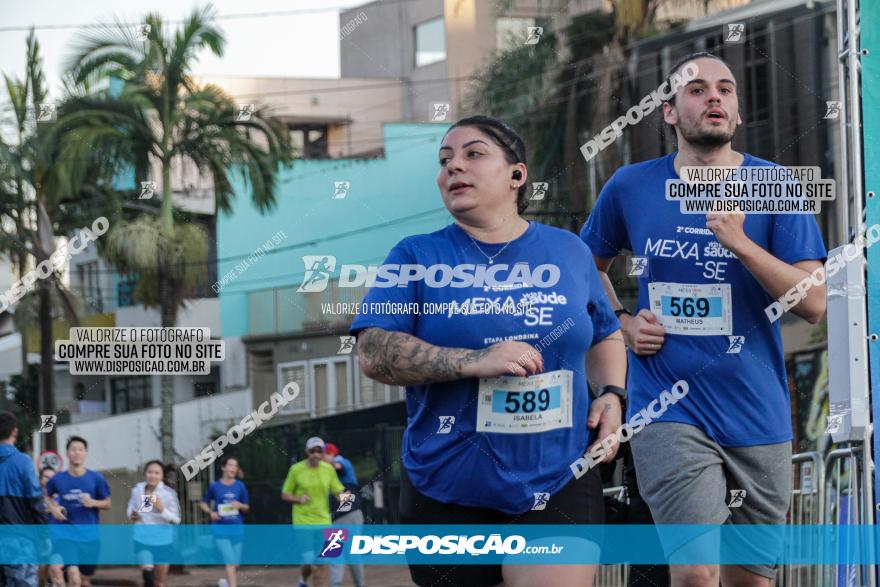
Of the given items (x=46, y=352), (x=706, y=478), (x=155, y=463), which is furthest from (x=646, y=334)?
(x=155, y=463)

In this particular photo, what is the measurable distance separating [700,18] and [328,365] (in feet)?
8.00

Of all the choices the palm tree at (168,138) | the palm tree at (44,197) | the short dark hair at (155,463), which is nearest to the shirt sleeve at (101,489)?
the short dark hair at (155,463)

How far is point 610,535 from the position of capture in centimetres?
489

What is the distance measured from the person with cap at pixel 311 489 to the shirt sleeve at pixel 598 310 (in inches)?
209

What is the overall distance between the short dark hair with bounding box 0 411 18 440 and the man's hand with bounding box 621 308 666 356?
3.88 m

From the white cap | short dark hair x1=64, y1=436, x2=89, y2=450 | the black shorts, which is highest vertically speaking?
the black shorts

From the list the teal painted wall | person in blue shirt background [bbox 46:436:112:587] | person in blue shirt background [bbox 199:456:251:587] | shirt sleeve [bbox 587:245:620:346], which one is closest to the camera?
shirt sleeve [bbox 587:245:620:346]

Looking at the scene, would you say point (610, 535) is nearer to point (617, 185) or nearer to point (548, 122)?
point (617, 185)

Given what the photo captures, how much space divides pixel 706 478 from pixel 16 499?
3866 mm

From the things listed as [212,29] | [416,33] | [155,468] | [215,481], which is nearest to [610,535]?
[416,33]

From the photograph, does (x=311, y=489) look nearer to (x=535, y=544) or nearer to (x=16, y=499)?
(x=16, y=499)

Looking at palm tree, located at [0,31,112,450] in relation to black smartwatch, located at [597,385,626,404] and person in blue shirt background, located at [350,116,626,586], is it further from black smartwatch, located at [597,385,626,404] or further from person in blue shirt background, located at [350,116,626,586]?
black smartwatch, located at [597,385,626,404]

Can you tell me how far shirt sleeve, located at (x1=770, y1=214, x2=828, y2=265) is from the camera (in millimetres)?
4141

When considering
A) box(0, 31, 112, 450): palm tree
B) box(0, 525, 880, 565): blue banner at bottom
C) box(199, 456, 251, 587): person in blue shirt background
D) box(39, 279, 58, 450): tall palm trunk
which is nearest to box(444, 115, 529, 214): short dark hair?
box(0, 525, 880, 565): blue banner at bottom
